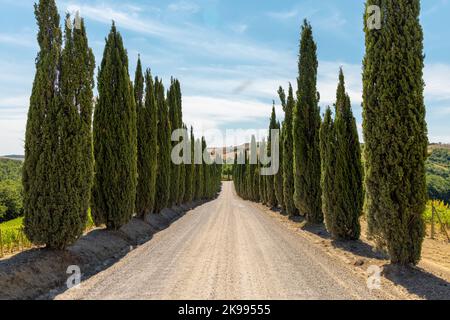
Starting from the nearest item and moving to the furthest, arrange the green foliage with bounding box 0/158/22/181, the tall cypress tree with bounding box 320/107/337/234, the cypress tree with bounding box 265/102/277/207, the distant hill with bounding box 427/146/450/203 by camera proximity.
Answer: the tall cypress tree with bounding box 320/107/337/234
the cypress tree with bounding box 265/102/277/207
the distant hill with bounding box 427/146/450/203
the green foliage with bounding box 0/158/22/181

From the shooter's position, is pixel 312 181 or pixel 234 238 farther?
pixel 312 181

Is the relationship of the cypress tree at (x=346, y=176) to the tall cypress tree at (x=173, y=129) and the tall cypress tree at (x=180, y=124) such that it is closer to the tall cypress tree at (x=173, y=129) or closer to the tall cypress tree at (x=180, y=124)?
the tall cypress tree at (x=173, y=129)

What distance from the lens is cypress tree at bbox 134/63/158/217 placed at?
18062 millimetres

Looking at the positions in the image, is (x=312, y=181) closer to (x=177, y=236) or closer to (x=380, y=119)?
(x=177, y=236)

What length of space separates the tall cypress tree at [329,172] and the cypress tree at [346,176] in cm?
16

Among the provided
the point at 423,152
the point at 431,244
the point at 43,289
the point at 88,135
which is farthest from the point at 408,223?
the point at 88,135

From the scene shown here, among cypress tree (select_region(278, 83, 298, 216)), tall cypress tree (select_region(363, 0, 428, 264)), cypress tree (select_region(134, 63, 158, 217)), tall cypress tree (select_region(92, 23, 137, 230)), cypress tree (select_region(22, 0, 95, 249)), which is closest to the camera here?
tall cypress tree (select_region(363, 0, 428, 264))

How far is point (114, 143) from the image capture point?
14094 mm

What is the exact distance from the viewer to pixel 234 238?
44.8 ft

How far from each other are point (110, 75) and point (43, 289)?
395 inches

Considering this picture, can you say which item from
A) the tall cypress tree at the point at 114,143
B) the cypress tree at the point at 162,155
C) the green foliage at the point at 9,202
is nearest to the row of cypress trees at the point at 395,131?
the tall cypress tree at the point at 114,143

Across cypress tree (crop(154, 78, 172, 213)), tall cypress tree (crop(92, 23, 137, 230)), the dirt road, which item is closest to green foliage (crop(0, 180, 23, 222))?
cypress tree (crop(154, 78, 172, 213))

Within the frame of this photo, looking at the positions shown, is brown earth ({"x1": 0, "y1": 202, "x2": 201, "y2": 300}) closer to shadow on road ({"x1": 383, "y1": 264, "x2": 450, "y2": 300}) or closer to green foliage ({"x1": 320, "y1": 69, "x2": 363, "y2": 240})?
shadow on road ({"x1": 383, "y1": 264, "x2": 450, "y2": 300})

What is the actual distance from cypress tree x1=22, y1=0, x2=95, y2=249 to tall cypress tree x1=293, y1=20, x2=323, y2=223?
1116 cm
